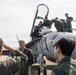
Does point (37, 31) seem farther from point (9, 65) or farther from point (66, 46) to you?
point (66, 46)

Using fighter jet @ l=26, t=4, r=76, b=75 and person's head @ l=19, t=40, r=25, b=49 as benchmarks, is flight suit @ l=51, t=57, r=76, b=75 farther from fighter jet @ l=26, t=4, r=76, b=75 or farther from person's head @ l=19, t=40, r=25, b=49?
fighter jet @ l=26, t=4, r=76, b=75

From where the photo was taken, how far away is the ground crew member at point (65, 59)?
9.56 ft

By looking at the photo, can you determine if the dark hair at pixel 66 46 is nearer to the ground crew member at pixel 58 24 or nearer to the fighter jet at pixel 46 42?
the fighter jet at pixel 46 42

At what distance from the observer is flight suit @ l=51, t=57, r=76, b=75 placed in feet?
9.48

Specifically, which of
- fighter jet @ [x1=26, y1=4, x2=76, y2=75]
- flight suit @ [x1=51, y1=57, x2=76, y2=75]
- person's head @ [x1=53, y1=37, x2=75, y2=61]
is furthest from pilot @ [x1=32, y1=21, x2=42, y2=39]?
flight suit @ [x1=51, y1=57, x2=76, y2=75]

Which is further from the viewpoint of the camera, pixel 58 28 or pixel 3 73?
pixel 58 28

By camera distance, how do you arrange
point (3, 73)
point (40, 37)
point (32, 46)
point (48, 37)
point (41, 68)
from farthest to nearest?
point (32, 46) → point (40, 37) → point (48, 37) → point (41, 68) → point (3, 73)

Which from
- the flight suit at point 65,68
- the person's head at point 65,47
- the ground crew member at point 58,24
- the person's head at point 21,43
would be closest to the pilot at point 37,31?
the ground crew member at point 58,24

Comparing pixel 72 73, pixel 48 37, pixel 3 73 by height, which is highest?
pixel 72 73

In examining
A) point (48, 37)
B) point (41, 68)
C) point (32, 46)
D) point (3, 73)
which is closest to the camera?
point (3, 73)

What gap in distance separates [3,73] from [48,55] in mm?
9869

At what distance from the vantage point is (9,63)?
13.4 ft

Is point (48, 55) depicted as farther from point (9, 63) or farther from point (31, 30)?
Answer: point (9, 63)

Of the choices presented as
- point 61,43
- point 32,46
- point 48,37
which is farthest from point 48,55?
point 61,43
